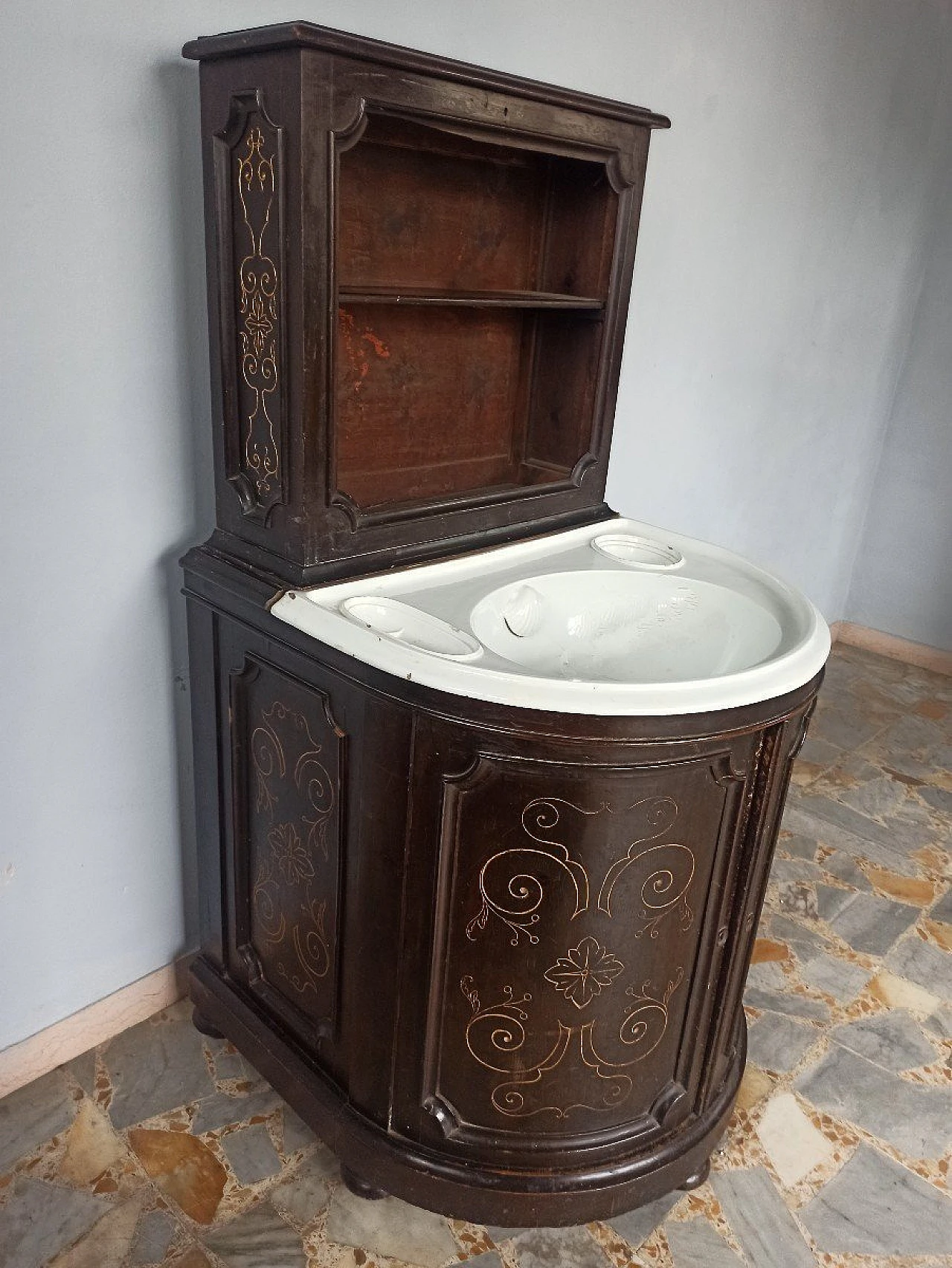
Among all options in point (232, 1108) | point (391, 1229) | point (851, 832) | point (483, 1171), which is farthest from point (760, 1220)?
point (851, 832)

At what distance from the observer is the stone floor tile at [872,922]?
2436mm

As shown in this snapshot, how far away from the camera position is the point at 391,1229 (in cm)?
164

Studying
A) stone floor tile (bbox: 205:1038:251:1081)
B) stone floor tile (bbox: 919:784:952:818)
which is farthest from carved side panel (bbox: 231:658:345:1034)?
stone floor tile (bbox: 919:784:952:818)

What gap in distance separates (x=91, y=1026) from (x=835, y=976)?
165 centimetres

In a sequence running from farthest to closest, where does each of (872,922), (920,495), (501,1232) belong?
(920,495) < (872,922) < (501,1232)

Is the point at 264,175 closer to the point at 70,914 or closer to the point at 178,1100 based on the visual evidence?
the point at 70,914

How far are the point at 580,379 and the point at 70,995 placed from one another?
1.58 metres

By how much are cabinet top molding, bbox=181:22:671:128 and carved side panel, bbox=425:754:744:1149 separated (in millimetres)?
976

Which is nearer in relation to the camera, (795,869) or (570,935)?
(570,935)

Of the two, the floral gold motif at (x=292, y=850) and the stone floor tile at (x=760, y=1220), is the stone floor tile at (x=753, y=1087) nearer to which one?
the stone floor tile at (x=760, y=1220)

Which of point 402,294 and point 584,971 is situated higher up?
point 402,294

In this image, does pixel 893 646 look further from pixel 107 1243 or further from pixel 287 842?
pixel 107 1243

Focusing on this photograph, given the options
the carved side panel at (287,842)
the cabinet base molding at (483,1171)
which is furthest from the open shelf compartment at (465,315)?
the cabinet base molding at (483,1171)

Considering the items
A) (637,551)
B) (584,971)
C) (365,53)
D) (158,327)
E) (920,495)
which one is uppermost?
(365,53)
